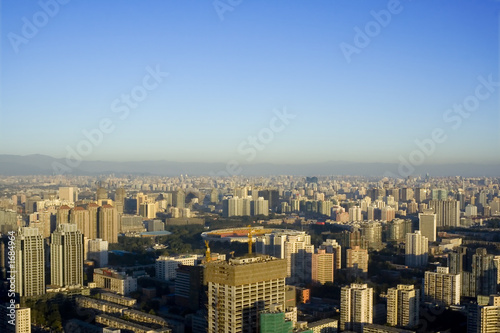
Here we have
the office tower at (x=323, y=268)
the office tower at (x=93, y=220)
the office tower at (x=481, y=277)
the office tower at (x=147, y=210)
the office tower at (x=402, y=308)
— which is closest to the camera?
the office tower at (x=402, y=308)

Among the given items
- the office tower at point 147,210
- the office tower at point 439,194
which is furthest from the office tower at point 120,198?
the office tower at point 439,194

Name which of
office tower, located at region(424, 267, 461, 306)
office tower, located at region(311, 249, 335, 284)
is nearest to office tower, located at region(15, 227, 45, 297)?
office tower, located at region(311, 249, 335, 284)

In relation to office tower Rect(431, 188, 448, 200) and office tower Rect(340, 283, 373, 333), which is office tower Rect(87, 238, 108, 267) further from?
office tower Rect(431, 188, 448, 200)

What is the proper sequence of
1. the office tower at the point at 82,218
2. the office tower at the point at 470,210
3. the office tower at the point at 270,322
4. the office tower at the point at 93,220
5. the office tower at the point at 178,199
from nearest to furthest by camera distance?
the office tower at the point at 270,322, the office tower at the point at 82,218, the office tower at the point at 93,220, the office tower at the point at 470,210, the office tower at the point at 178,199

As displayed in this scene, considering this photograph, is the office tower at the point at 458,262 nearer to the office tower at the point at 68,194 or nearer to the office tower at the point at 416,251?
the office tower at the point at 416,251

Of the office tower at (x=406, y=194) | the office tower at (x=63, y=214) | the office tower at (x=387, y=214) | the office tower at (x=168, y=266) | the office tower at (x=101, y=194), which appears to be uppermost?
the office tower at (x=101, y=194)

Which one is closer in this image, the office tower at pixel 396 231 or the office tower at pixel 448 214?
the office tower at pixel 396 231

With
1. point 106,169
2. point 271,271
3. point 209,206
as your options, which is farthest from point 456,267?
point 209,206
